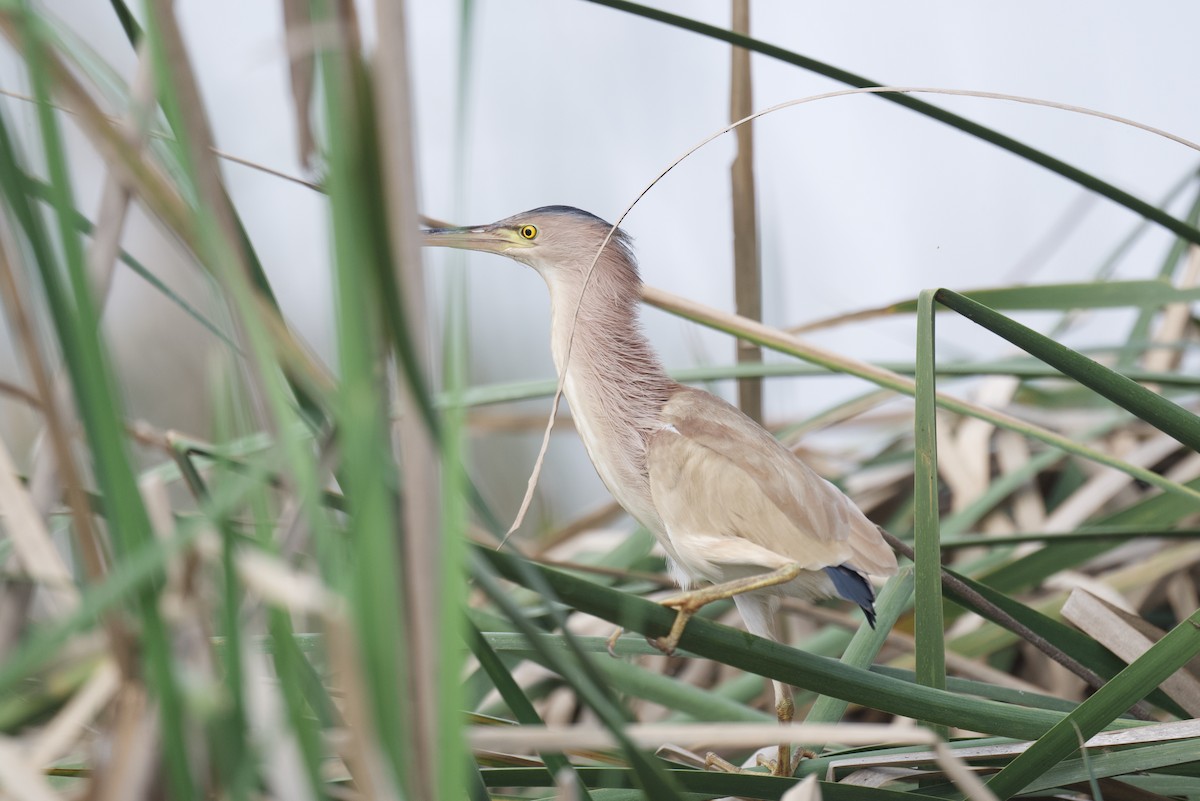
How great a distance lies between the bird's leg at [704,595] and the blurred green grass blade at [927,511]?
12 centimetres

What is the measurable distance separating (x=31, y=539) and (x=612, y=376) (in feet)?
1.78

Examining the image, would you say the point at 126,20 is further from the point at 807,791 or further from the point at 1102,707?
the point at 1102,707

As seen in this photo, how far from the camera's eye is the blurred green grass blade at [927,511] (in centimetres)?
63

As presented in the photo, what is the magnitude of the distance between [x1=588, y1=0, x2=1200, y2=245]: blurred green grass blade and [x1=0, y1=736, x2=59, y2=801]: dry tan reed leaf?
1.80ft

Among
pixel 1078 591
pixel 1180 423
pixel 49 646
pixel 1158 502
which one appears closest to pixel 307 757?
pixel 49 646

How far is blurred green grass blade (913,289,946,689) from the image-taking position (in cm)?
63

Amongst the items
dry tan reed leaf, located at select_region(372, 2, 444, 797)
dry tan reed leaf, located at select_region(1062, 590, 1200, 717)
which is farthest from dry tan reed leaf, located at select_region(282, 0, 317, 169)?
dry tan reed leaf, located at select_region(1062, 590, 1200, 717)

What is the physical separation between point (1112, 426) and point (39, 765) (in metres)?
1.33

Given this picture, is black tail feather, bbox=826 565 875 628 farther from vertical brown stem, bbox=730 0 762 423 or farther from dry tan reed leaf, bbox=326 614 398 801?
dry tan reed leaf, bbox=326 614 398 801

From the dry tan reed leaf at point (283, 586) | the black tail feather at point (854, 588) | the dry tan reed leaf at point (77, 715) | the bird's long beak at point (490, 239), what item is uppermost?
the bird's long beak at point (490, 239)

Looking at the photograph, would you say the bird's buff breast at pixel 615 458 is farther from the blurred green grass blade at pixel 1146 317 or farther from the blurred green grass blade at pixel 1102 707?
the blurred green grass blade at pixel 1146 317

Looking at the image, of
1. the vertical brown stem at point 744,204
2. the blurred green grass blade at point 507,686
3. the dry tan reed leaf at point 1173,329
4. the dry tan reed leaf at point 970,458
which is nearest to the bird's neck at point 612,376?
the vertical brown stem at point 744,204

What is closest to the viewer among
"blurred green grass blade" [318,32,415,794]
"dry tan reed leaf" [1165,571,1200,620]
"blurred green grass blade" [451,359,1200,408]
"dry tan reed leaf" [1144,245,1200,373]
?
"blurred green grass blade" [318,32,415,794]

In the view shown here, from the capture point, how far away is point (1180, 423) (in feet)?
1.99
